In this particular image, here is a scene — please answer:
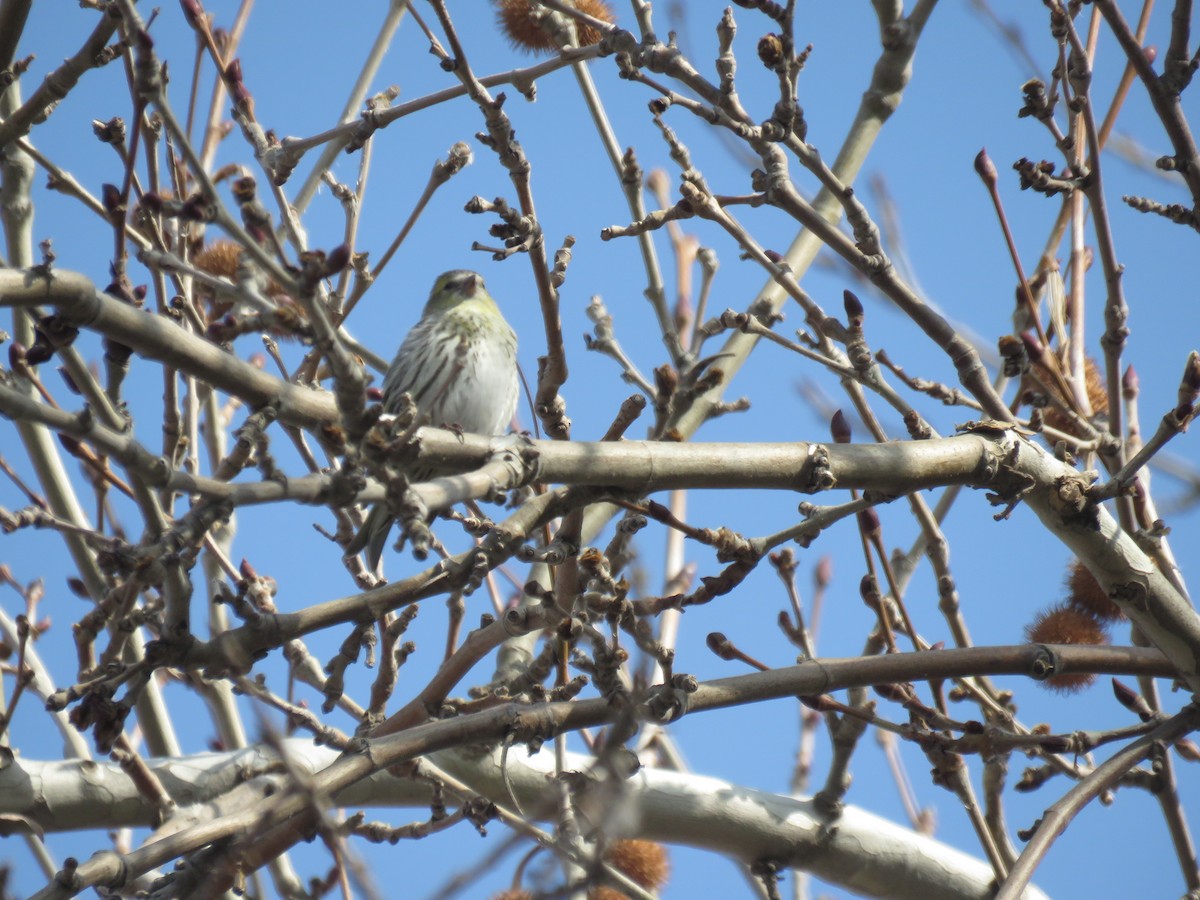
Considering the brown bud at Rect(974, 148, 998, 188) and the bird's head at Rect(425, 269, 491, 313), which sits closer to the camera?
the brown bud at Rect(974, 148, 998, 188)

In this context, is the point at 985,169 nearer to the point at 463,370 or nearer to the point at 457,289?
the point at 463,370

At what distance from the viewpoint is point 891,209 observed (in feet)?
16.0

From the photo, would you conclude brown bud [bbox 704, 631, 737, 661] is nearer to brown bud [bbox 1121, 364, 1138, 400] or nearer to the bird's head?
brown bud [bbox 1121, 364, 1138, 400]

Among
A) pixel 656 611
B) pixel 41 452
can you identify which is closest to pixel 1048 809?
pixel 656 611

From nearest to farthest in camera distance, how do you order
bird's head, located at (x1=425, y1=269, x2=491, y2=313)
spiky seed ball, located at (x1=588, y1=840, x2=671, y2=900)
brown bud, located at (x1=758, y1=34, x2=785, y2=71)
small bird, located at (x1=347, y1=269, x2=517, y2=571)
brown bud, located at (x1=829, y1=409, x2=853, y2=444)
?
brown bud, located at (x1=758, y1=34, x2=785, y2=71), brown bud, located at (x1=829, y1=409, x2=853, y2=444), spiky seed ball, located at (x1=588, y1=840, x2=671, y2=900), small bird, located at (x1=347, y1=269, x2=517, y2=571), bird's head, located at (x1=425, y1=269, x2=491, y2=313)

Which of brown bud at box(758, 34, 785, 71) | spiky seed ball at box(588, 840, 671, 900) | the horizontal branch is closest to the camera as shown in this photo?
the horizontal branch

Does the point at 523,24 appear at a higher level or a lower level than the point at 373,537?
higher

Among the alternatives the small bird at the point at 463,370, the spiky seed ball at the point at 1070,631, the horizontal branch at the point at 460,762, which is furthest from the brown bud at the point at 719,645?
the small bird at the point at 463,370

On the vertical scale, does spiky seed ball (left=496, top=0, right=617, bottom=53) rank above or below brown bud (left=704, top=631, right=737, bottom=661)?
above

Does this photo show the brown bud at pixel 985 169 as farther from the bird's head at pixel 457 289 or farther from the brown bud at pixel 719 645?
the bird's head at pixel 457 289

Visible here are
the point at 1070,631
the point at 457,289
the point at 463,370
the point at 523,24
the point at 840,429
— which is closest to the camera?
the point at 840,429

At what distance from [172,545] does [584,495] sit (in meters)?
0.99

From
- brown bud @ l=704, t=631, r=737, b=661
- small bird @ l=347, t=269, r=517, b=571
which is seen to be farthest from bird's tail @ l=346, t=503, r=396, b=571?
brown bud @ l=704, t=631, r=737, b=661

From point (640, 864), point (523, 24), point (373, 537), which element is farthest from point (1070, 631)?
point (523, 24)
